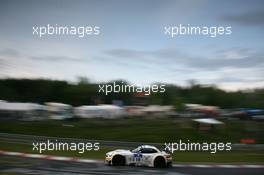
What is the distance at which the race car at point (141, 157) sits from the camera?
33.8ft

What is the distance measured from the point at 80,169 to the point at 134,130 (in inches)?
67.2

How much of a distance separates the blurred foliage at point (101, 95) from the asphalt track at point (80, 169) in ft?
5.18

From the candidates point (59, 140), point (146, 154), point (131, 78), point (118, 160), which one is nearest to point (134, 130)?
point (146, 154)

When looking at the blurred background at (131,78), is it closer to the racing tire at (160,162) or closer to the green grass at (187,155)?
the green grass at (187,155)

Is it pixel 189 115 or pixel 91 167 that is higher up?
pixel 189 115

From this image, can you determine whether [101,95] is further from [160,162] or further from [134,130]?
[160,162]

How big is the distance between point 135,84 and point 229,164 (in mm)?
3259

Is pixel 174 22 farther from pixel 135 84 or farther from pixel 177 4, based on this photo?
pixel 135 84

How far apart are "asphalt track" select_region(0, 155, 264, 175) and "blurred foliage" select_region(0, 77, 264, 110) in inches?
62.1

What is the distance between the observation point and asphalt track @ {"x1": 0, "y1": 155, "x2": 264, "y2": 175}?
10.1 m

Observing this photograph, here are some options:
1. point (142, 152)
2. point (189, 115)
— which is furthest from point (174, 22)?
point (142, 152)

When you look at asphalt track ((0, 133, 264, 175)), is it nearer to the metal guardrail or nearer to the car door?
the metal guardrail

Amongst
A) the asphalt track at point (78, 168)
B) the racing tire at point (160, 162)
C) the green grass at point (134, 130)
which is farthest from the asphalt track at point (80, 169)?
the green grass at point (134, 130)

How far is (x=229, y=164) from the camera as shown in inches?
412
